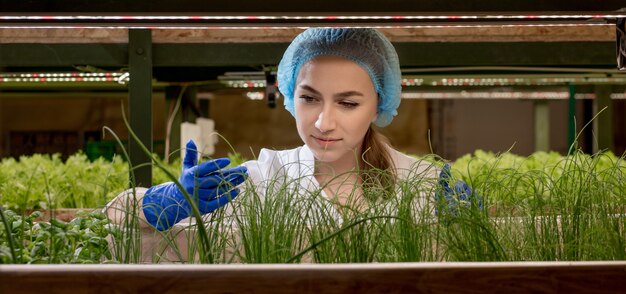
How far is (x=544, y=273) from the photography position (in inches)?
37.0

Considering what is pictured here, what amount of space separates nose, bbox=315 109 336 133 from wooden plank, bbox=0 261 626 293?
1076mm

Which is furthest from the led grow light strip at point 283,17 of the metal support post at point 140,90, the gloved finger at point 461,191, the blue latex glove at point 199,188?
the metal support post at point 140,90

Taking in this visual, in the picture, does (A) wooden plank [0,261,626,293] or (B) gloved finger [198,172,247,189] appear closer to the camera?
(A) wooden plank [0,261,626,293]

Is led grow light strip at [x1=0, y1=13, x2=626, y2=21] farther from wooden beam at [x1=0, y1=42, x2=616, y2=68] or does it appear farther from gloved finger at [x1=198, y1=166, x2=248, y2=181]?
wooden beam at [x1=0, y1=42, x2=616, y2=68]

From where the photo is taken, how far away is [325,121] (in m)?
1.98

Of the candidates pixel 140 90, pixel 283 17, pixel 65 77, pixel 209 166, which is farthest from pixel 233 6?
pixel 65 77

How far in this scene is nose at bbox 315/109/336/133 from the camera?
1.98 m

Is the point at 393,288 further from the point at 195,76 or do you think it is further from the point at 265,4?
the point at 195,76

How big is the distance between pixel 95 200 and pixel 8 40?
0.82 m

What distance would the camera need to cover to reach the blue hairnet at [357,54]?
2062 millimetres

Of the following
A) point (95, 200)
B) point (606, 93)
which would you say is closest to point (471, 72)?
point (606, 93)

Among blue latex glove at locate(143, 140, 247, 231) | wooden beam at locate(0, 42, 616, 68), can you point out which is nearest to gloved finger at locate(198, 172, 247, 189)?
blue latex glove at locate(143, 140, 247, 231)

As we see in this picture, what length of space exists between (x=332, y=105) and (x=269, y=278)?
1.14 m

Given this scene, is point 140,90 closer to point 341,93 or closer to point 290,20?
point 341,93
